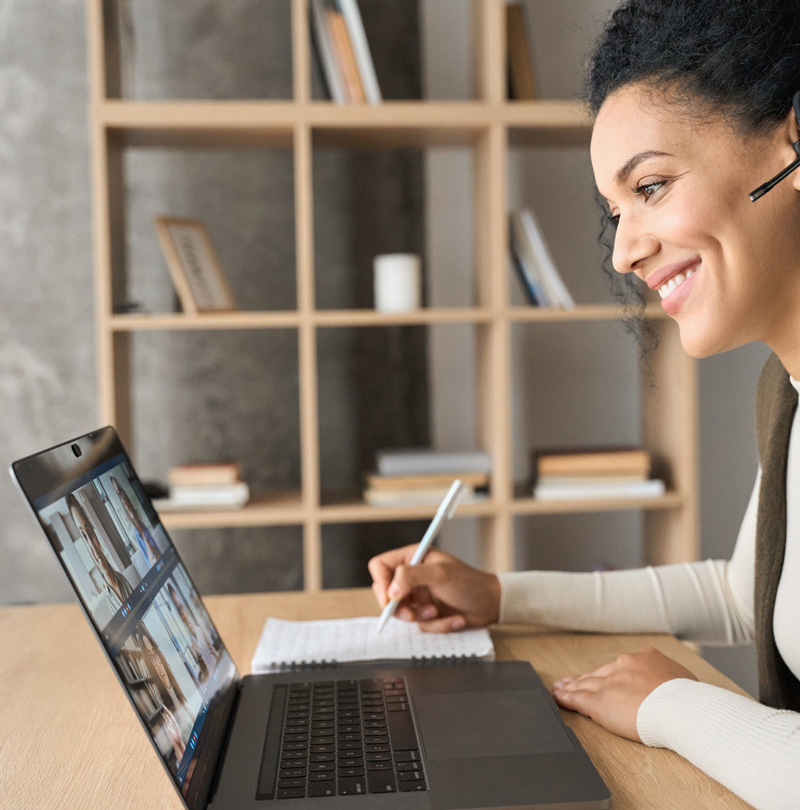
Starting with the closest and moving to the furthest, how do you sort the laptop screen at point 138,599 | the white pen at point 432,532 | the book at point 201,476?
the laptop screen at point 138,599 < the white pen at point 432,532 < the book at point 201,476

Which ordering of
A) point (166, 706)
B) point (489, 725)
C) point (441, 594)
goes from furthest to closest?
point (441, 594) < point (489, 725) < point (166, 706)

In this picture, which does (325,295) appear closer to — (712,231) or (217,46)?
Result: (217,46)

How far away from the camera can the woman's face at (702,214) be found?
0.86 m

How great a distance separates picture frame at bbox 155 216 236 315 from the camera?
2133 mm

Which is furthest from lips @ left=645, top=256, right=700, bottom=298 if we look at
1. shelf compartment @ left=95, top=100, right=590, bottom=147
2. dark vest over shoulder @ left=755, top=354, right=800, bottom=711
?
shelf compartment @ left=95, top=100, right=590, bottom=147

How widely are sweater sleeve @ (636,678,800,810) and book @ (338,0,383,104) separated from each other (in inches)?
67.7

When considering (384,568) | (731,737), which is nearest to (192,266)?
(384,568)

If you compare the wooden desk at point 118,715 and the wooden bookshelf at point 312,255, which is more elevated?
the wooden bookshelf at point 312,255

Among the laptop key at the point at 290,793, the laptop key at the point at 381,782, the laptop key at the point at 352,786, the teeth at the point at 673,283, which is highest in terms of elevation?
the teeth at the point at 673,283

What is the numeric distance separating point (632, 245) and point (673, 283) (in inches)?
2.4

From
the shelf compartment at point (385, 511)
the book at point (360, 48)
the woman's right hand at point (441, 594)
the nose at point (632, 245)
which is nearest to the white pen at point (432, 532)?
the woman's right hand at point (441, 594)

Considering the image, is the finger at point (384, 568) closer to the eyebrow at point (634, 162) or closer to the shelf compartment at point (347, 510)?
the eyebrow at point (634, 162)

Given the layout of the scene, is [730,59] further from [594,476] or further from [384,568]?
[594,476]

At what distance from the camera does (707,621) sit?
118 centimetres
